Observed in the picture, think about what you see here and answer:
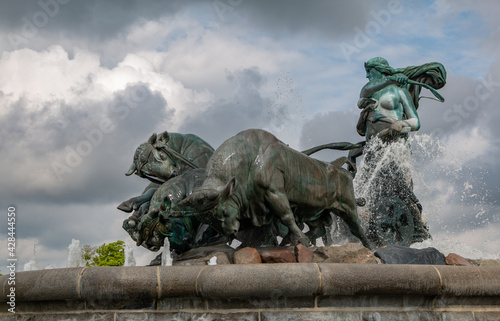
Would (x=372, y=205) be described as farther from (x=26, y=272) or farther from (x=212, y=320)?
(x=26, y=272)

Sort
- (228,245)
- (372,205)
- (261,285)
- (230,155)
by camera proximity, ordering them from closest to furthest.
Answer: (261,285)
(230,155)
(228,245)
(372,205)

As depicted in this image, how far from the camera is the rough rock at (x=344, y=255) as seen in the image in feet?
22.8

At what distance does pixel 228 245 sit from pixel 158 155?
225 centimetres

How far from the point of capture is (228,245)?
837cm

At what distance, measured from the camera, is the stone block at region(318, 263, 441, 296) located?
216 inches

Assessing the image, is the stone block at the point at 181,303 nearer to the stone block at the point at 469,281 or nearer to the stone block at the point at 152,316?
the stone block at the point at 152,316

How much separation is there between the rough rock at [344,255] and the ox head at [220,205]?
1.13m

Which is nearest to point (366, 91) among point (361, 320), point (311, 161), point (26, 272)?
point (311, 161)

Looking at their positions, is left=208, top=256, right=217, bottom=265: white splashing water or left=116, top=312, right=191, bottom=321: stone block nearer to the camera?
left=116, top=312, right=191, bottom=321: stone block

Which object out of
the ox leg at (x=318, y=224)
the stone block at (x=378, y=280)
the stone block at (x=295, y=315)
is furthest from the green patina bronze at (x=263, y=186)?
the stone block at (x=378, y=280)

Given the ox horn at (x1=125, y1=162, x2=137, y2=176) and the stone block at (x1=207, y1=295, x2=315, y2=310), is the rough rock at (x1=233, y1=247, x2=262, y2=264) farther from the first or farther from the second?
the ox horn at (x1=125, y1=162, x2=137, y2=176)

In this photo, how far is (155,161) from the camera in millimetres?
9656

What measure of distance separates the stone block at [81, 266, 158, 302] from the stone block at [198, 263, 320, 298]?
49 centimetres

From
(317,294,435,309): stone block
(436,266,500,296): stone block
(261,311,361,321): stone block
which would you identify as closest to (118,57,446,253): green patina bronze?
(261,311,361,321): stone block
